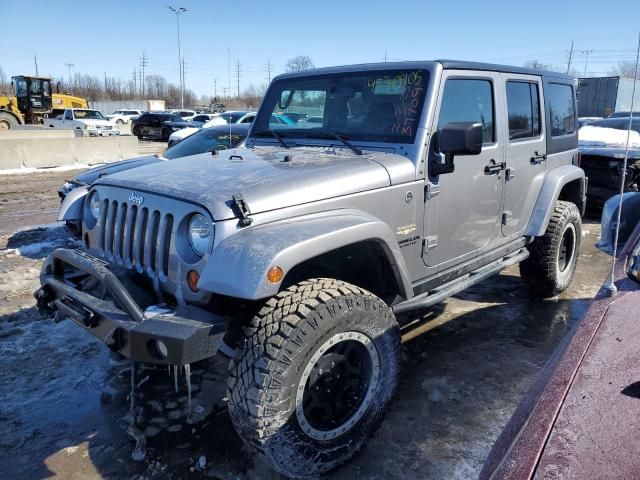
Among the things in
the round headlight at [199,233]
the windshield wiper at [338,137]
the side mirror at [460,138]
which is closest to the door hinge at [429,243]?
the side mirror at [460,138]

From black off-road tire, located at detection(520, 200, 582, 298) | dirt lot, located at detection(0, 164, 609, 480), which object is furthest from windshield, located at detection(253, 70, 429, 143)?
black off-road tire, located at detection(520, 200, 582, 298)

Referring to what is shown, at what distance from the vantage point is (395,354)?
2.83 m

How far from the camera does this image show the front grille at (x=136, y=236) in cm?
258

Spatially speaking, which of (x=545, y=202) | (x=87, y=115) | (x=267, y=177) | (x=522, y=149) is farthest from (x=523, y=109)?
(x=87, y=115)

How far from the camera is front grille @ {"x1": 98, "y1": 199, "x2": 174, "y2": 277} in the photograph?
8.47 ft

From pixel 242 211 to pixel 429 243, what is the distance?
1.42 metres

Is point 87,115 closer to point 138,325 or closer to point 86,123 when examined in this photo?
point 86,123

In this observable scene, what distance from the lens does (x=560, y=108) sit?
4.98m

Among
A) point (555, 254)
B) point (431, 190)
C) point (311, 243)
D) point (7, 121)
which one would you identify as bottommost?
point (555, 254)

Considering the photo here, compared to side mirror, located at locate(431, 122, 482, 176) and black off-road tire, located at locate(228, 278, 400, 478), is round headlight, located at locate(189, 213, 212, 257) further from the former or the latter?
side mirror, located at locate(431, 122, 482, 176)

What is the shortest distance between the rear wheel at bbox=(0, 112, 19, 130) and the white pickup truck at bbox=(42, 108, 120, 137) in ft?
5.66

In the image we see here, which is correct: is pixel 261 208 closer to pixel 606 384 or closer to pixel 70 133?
pixel 606 384

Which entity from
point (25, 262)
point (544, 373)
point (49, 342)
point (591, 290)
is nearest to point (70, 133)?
point (25, 262)

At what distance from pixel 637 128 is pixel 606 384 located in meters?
11.4
